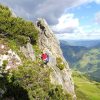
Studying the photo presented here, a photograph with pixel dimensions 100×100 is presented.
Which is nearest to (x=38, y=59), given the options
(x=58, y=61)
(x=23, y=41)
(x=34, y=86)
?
(x=23, y=41)

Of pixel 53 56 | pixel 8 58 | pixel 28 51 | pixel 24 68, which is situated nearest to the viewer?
pixel 24 68

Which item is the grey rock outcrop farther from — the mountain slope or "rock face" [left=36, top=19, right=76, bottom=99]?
"rock face" [left=36, top=19, right=76, bottom=99]

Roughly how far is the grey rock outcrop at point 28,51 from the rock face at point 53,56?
3.54 metres

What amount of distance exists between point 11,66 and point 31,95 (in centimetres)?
628

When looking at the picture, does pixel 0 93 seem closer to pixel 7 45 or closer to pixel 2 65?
pixel 2 65

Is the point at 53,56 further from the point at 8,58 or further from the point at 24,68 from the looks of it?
the point at 24,68

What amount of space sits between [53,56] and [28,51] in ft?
28.0

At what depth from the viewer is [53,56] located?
56000 mm

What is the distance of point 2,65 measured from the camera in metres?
39.7

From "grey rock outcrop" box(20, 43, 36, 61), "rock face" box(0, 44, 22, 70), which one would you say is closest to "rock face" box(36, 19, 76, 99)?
"grey rock outcrop" box(20, 43, 36, 61)

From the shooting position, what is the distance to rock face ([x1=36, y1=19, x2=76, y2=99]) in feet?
168

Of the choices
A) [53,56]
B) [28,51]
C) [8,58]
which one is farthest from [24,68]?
[53,56]

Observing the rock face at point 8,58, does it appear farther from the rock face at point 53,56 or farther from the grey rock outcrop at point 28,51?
the rock face at point 53,56

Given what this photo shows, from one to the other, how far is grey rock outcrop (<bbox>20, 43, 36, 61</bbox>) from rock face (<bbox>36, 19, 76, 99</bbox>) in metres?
3.54
